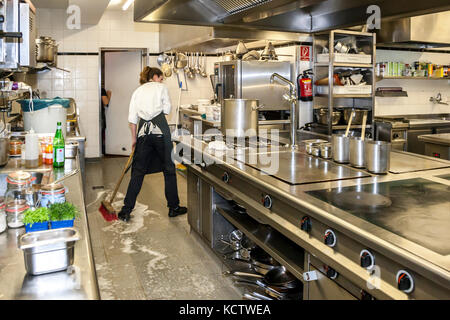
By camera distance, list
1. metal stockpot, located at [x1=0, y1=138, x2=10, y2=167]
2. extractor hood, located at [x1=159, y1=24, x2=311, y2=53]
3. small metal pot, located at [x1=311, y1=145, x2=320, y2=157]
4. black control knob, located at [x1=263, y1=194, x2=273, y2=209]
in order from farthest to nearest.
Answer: extractor hood, located at [x1=159, y1=24, x2=311, y2=53], small metal pot, located at [x1=311, y1=145, x2=320, y2=157], metal stockpot, located at [x1=0, y1=138, x2=10, y2=167], black control knob, located at [x1=263, y1=194, x2=273, y2=209]

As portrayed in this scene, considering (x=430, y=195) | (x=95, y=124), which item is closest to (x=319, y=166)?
(x=430, y=195)

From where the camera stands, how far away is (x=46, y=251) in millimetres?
1402

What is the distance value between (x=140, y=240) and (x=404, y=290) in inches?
123

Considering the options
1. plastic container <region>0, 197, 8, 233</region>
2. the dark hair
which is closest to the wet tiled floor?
plastic container <region>0, 197, 8, 233</region>

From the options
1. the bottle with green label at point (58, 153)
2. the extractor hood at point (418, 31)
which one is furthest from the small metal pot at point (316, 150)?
the extractor hood at point (418, 31)

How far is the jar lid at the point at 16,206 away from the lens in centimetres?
187

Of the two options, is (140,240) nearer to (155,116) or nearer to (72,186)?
(155,116)

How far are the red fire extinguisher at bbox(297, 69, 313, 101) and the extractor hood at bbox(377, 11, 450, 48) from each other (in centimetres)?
109

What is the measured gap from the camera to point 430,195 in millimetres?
2186

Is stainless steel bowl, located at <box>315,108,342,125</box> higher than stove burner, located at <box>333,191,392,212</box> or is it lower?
higher

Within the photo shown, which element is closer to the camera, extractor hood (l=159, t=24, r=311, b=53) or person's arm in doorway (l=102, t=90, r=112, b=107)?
extractor hood (l=159, t=24, r=311, b=53)

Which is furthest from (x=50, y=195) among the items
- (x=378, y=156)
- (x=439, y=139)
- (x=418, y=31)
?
(x=418, y=31)

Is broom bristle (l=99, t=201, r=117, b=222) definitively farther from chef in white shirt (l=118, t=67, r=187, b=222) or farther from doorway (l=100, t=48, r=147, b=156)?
doorway (l=100, t=48, r=147, b=156)

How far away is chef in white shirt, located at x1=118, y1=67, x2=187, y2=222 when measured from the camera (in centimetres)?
485
